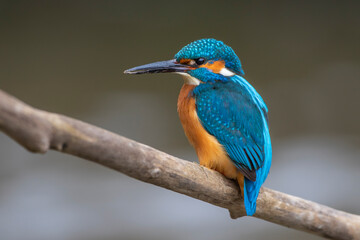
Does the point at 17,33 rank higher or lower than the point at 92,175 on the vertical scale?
higher

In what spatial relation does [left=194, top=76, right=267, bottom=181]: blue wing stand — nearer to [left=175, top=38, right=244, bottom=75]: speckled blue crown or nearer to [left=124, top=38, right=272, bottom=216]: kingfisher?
[left=124, top=38, right=272, bottom=216]: kingfisher

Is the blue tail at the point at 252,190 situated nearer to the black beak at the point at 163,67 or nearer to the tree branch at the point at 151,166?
the tree branch at the point at 151,166

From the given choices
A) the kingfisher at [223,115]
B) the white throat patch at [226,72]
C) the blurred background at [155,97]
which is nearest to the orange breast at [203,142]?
the kingfisher at [223,115]

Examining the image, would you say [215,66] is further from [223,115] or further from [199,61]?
[223,115]

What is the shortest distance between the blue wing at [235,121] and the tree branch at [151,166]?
10 cm

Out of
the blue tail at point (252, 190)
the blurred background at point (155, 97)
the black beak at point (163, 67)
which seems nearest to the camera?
the blue tail at point (252, 190)

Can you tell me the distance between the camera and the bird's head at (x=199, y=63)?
184 centimetres

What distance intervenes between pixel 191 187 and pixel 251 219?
2.06m

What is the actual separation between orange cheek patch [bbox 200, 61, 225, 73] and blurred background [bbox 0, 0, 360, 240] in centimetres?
174

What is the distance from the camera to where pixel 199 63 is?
1.86m

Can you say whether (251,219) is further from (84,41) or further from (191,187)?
(191,187)

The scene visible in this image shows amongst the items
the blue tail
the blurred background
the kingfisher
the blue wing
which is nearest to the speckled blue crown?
the kingfisher

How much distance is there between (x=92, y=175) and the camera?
3715 mm

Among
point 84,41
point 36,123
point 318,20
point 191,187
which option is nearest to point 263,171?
point 191,187
